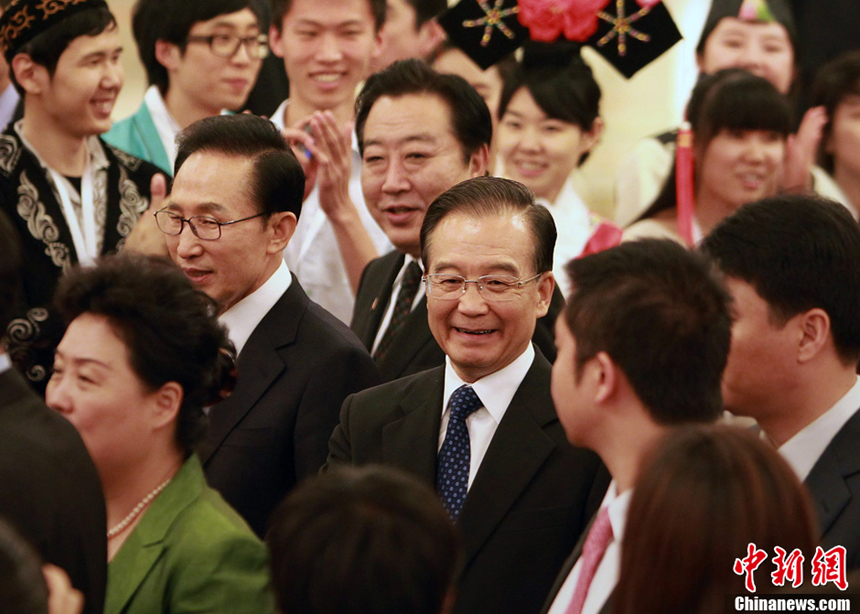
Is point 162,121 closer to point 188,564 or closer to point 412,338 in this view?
point 412,338

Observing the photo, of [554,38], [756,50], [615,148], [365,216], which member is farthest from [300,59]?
[615,148]

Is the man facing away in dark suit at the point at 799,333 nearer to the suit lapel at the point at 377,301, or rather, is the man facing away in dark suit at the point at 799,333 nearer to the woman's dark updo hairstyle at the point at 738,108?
the suit lapel at the point at 377,301

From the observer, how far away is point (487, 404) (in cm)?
261

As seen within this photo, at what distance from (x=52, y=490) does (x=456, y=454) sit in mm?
879

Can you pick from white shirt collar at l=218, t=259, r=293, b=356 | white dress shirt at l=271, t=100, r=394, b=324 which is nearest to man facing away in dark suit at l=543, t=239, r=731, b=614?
white shirt collar at l=218, t=259, r=293, b=356

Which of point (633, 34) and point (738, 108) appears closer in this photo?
point (633, 34)

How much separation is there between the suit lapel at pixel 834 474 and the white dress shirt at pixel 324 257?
2.18m

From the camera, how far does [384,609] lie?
157cm

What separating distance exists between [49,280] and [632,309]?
228cm

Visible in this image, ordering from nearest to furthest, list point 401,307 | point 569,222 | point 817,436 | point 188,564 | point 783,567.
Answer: point 783,567 < point 188,564 < point 817,436 < point 401,307 < point 569,222

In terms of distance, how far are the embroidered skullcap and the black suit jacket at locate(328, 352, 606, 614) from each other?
1928 millimetres

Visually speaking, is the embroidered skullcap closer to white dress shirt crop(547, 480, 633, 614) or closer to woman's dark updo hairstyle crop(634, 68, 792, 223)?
woman's dark updo hairstyle crop(634, 68, 792, 223)

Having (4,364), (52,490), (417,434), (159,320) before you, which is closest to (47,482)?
(52,490)

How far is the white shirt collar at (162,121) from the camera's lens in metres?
4.61
